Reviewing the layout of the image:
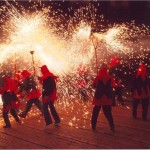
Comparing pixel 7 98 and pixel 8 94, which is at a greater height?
pixel 8 94

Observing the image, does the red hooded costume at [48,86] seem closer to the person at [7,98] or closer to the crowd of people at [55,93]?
the crowd of people at [55,93]

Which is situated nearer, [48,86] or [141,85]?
[48,86]

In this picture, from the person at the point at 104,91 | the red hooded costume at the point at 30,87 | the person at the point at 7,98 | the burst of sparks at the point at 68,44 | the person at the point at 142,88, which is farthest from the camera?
the burst of sparks at the point at 68,44

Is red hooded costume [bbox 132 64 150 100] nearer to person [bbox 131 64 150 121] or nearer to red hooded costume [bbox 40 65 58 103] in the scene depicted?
person [bbox 131 64 150 121]

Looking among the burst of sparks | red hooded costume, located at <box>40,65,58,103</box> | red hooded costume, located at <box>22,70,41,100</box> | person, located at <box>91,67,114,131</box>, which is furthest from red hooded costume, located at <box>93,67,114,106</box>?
the burst of sparks

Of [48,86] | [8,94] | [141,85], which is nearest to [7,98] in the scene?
[8,94]

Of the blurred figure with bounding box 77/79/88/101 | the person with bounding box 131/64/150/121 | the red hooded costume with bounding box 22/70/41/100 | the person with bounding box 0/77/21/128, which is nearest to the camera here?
the person with bounding box 0/77/21/128

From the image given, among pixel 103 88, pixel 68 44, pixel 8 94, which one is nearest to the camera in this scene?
pixel 103 88

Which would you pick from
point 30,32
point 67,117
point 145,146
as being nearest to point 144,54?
point 30,32

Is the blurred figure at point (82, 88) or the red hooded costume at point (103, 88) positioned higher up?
the red hooded costume at point (103, 88)

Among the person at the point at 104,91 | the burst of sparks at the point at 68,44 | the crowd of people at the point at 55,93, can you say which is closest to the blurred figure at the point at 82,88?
the burst of sparks at the point at 68,44

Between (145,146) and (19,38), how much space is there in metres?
7.46

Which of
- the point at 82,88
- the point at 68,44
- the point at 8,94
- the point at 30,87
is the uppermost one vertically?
the point at 68,44

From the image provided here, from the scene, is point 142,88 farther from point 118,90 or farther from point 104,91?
point 118,90
